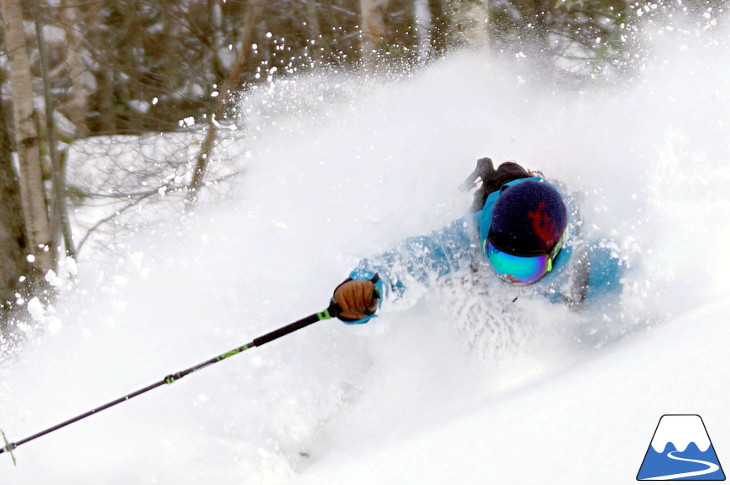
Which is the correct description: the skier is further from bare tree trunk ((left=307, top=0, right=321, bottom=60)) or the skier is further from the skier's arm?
bare tree trunk ((left=307, top=0, right=321, bottom=60))

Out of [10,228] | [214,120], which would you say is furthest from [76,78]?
[10,228]

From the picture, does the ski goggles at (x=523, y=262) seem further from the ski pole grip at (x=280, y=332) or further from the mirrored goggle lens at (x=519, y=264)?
the ski pole grip at (x=280, y=332)

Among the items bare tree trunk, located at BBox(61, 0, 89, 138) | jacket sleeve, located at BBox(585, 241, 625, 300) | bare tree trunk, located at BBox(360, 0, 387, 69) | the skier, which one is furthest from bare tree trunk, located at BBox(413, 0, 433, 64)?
bare tree trunk, located at BBox(61, 0, 89, 138)

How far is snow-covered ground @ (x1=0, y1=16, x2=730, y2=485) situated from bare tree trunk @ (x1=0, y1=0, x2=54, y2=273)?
1.35ft

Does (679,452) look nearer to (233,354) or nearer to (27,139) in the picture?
(233,354)

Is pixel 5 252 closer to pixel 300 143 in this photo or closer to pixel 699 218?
pixel 300 143

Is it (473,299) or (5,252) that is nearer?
(473,299)

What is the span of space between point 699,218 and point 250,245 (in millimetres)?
2415

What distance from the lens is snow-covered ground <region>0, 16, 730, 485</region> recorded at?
5.03 feet

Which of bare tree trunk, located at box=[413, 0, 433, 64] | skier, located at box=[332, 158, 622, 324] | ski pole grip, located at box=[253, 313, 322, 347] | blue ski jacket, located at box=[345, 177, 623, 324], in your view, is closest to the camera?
skier, located at box=[332, 158, 622, 324]

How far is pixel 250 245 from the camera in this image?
3363mm

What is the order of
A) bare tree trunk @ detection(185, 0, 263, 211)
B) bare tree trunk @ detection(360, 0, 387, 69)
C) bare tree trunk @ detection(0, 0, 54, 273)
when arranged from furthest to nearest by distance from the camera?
bare tree trunk @ detection(360, 0, 387, 69) → bare tree trunk @ detection(185, 0, 263, 211) → bare tree trunk @ detection(0, 0, 54, 273)

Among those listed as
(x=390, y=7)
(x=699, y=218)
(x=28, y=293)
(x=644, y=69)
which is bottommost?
(x=28, y=293)

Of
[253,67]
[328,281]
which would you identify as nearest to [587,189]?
[328,281]
